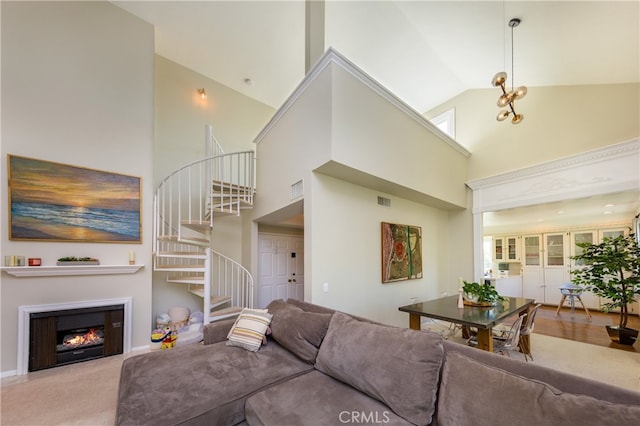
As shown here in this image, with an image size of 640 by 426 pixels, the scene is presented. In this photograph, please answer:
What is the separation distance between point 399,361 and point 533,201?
15.2 ft

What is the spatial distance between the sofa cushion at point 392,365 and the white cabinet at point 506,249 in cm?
826

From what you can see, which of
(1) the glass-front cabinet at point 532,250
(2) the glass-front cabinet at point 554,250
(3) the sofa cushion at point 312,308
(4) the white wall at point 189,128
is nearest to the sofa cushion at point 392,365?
(3) the sofa cushion at point 312,308

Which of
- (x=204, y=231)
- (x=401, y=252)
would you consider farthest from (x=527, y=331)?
(x=204, y=231)

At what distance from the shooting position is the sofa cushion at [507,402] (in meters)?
1.01

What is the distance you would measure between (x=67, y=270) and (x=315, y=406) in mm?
3741

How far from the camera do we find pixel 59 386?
2.69 meters

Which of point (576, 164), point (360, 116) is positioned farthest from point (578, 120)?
point (360, 116)

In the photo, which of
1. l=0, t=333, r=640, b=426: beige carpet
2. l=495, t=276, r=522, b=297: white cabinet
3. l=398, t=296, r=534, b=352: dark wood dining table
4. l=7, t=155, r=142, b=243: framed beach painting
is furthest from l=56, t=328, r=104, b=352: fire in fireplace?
l=495, t=276, r=522, b=297: white cabinet

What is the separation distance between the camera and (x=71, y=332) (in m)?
3.41

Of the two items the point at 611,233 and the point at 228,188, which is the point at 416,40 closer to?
the point at 228,188

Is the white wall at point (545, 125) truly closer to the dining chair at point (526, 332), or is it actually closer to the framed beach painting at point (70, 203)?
the dining chair at point (526, 332)

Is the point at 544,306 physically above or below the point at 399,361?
below

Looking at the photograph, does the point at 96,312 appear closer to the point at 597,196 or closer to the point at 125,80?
the point at 125,80

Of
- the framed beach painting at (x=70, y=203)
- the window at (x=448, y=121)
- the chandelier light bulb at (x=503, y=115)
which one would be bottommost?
the framed beach painting at (x=70, y=203)
